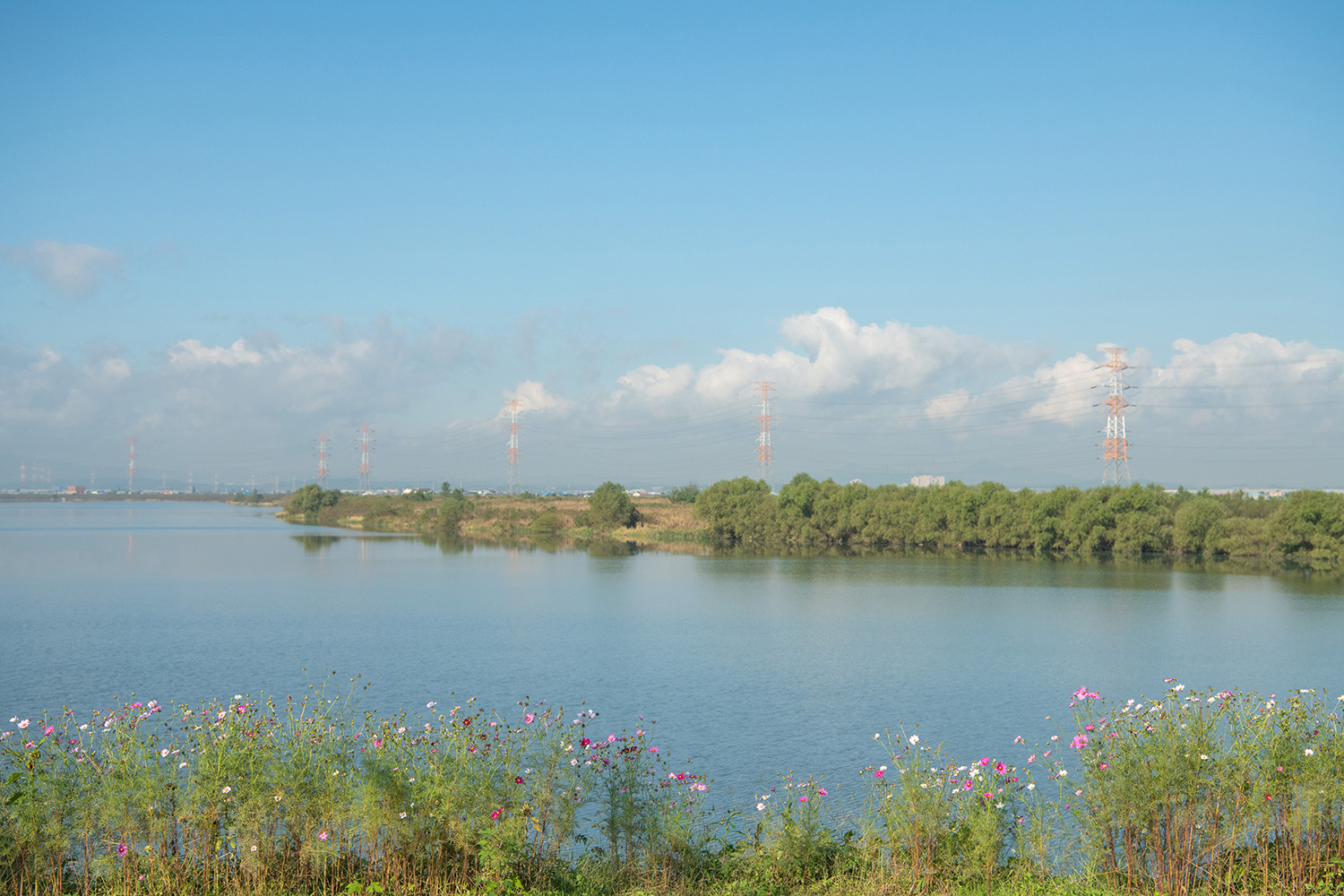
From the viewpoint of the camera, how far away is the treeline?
6969cm

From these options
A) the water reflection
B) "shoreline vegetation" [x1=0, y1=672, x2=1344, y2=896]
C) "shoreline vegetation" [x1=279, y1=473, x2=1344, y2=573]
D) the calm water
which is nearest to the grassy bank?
"shoreline vegetation" [x1=279, y1=473, x2=1344, y2=573]

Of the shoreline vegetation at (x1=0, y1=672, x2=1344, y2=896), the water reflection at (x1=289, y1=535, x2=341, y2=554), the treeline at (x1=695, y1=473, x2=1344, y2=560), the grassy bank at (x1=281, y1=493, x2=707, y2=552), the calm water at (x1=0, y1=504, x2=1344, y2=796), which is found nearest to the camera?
the shoreline vegetation at (x1=0, y1=672, x2=1344, y2=896)

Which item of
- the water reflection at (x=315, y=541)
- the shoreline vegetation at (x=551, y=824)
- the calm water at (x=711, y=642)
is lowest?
the water reflection at (x=315, y=541)

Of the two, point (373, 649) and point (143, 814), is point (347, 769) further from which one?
point (373, 649)

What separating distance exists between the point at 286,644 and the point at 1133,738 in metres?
28.2

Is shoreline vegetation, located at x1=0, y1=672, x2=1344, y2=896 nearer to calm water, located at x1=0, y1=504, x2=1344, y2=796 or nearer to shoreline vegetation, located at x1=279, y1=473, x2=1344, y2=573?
calm water, located at x1=0, y1=504, x2=1344, y2=796

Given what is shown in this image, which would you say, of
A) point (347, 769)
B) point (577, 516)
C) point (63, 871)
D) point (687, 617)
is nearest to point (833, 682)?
point (687, 617)

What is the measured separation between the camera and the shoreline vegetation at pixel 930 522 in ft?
230

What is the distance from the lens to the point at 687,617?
128ft

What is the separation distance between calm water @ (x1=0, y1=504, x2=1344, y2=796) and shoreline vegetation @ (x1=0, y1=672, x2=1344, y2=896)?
641 cm

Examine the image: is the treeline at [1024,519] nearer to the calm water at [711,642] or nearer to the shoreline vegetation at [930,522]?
the shoreline vegetation at [930,522]

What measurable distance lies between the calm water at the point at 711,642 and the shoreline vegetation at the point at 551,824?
6.41m

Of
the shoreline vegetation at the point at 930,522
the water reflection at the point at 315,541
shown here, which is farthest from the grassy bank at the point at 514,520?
the water reflection at the point at 315,541

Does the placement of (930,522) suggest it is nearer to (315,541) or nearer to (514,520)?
(514,520)
